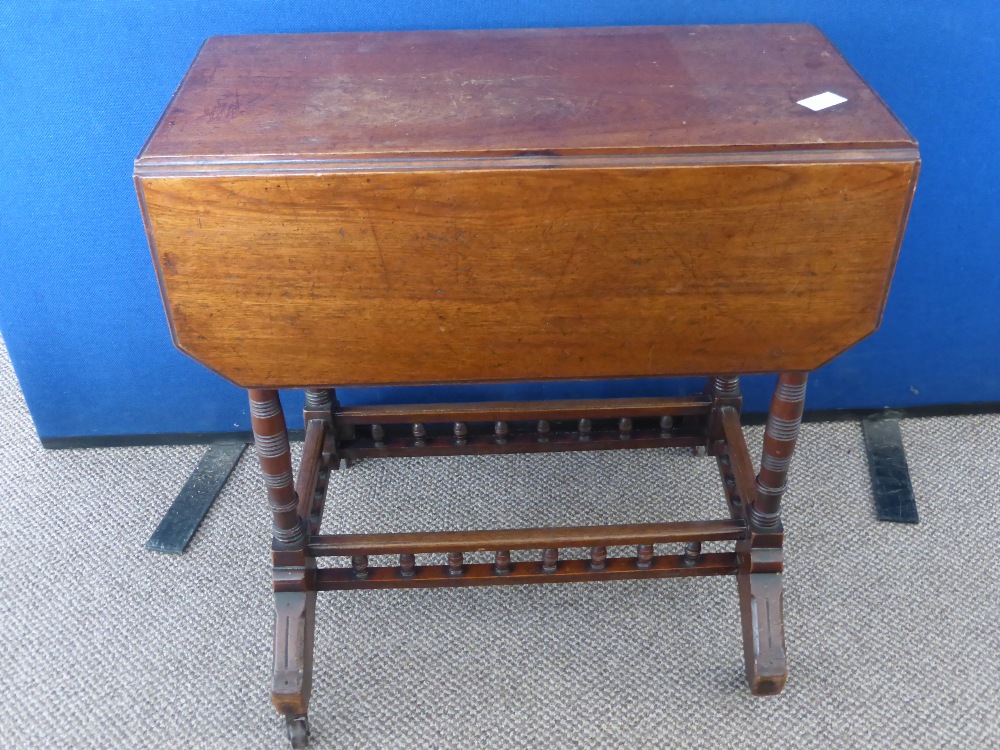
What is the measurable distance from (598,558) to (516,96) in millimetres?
766

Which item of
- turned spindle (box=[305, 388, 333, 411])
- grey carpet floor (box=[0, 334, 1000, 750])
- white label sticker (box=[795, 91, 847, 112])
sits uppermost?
white label sticker (box=[795, 91, 847, 112])

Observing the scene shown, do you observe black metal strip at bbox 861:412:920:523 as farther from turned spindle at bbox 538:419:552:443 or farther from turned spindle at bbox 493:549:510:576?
turned spindle at bbox 493:549:510:576

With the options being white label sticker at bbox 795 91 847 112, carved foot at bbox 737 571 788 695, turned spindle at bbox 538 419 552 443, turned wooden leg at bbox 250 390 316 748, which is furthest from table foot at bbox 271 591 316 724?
white label sticker at bbox 795 91 847 112

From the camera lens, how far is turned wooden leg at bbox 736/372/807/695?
56.4 inches

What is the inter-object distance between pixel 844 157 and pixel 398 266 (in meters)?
0.55

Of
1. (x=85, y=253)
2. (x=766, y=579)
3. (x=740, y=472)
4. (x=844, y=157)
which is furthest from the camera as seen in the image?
(x=85, y=253)

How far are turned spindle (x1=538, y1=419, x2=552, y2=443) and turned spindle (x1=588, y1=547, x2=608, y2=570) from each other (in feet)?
1.11

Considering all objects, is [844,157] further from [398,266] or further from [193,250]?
[193,250]

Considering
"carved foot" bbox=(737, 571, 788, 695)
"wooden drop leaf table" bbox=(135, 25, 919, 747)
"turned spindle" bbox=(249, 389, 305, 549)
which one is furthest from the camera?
"carved foot" bbox=(737, 571, 788, 695)

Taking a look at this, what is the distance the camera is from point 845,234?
115 cm

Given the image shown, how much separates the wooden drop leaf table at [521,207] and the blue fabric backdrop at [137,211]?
173 mm

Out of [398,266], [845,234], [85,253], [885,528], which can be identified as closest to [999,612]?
[885,528]

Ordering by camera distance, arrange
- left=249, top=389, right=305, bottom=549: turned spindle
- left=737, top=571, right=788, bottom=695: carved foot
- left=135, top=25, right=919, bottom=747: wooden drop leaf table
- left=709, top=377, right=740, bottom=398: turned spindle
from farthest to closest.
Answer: left=709, top=377, right=740, bottom=398: turned spindle, left=737, top=571, right=788, bottom=695: carved foot, left=249, top=389, right=305, bottom=549: turned spindle, left=135, top=25, right=919, bottom=747: wooden drop leaf table

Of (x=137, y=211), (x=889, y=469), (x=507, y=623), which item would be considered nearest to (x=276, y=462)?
(x=507, y=623)
